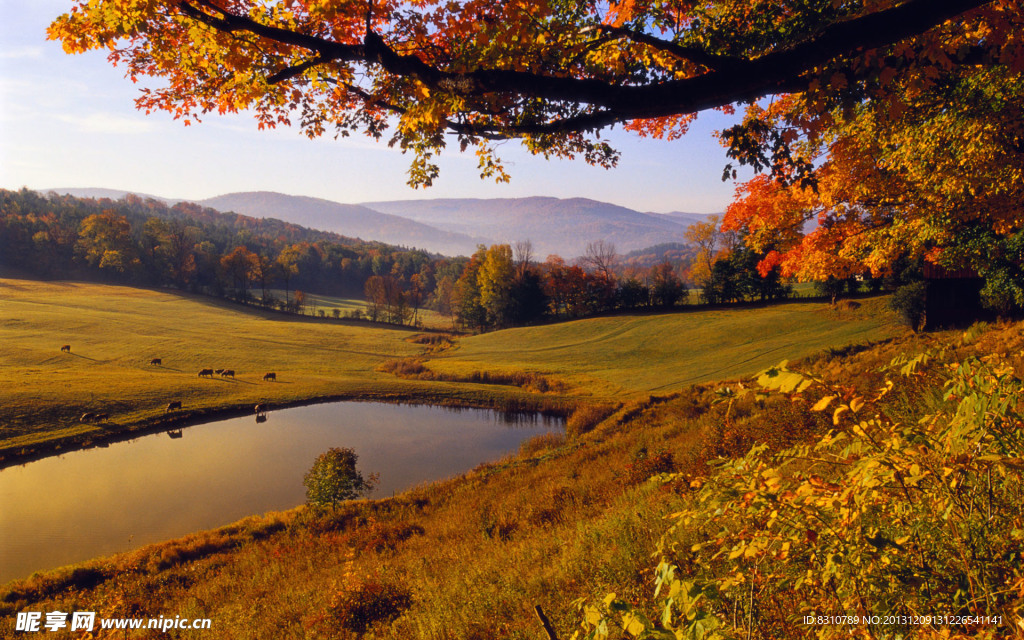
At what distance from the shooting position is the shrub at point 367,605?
6.15m

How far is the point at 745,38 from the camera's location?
5469 millimetres

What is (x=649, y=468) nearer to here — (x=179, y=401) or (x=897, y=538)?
(x=897, y=538)

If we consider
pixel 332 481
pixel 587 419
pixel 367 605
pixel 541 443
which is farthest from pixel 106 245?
pixel 367 605

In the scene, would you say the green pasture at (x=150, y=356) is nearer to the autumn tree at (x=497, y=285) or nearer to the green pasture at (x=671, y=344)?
the green pasture at (x=671, y=344)

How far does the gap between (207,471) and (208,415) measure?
11521 millimetres

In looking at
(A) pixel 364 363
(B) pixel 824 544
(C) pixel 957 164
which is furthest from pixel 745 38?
(A) pixel 364 363

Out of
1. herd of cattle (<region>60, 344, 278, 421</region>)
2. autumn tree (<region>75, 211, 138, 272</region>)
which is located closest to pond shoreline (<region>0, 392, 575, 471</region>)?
herd of cattle (<region>60, 344, 278, 421</region>)

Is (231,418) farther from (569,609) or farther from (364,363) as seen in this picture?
(569,609)

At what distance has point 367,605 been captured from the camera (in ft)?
21.0

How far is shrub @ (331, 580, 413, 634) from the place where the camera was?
615cm

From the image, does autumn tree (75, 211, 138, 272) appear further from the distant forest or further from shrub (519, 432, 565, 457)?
shrub (519, 432, 565, 457)

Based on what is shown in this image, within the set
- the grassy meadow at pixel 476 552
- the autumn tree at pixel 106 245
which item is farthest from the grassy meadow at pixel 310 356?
the autumn tree at pixel 106 245

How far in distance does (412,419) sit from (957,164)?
30570 millimetres

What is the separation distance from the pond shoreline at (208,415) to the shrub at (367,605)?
26864mm
